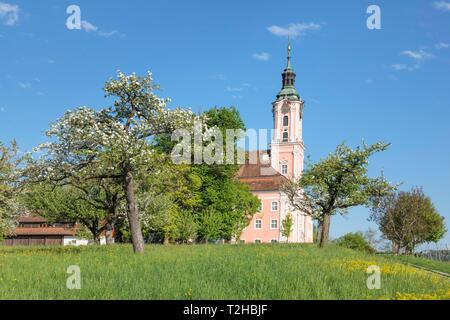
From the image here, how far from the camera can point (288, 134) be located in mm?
97562

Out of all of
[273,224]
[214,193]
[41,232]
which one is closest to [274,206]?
[273,224]

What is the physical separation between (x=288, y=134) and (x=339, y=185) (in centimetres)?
5881

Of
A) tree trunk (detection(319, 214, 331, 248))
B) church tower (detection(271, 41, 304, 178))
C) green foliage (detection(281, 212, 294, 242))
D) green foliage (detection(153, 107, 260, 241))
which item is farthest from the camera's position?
church tower (detection(271, 41, 304, 178))

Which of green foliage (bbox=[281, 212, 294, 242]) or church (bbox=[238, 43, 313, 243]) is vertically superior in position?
church (bbox=[238, 43, 313, 243])

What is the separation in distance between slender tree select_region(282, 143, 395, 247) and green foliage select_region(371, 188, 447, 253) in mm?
29587

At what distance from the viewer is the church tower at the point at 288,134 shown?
3760 inches

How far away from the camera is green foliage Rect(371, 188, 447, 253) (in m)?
70.3

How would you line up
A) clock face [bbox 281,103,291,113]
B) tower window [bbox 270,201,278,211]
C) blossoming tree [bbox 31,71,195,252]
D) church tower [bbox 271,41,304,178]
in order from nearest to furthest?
blossoming tree [bbox 31,71,195,252], tower window [bbox 270,201,278,211], church tower [bbox 271,41,304,178], clock face [bbox 281,103,291,113]

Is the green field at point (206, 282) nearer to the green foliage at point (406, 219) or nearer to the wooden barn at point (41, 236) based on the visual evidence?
the green foliage at point (406, 219)

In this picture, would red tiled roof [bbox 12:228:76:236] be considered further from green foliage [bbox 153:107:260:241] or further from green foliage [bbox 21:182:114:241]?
green foliage [bbox 21:182:114:241]

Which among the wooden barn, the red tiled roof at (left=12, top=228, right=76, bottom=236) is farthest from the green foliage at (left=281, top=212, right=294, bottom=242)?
the red tiled roof at (left=12, top=228, right=76, bottom=236)

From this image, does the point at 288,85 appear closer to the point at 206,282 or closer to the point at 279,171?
the point at 279,171

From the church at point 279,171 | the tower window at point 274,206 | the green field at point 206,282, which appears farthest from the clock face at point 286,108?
the green field at point 206,282
